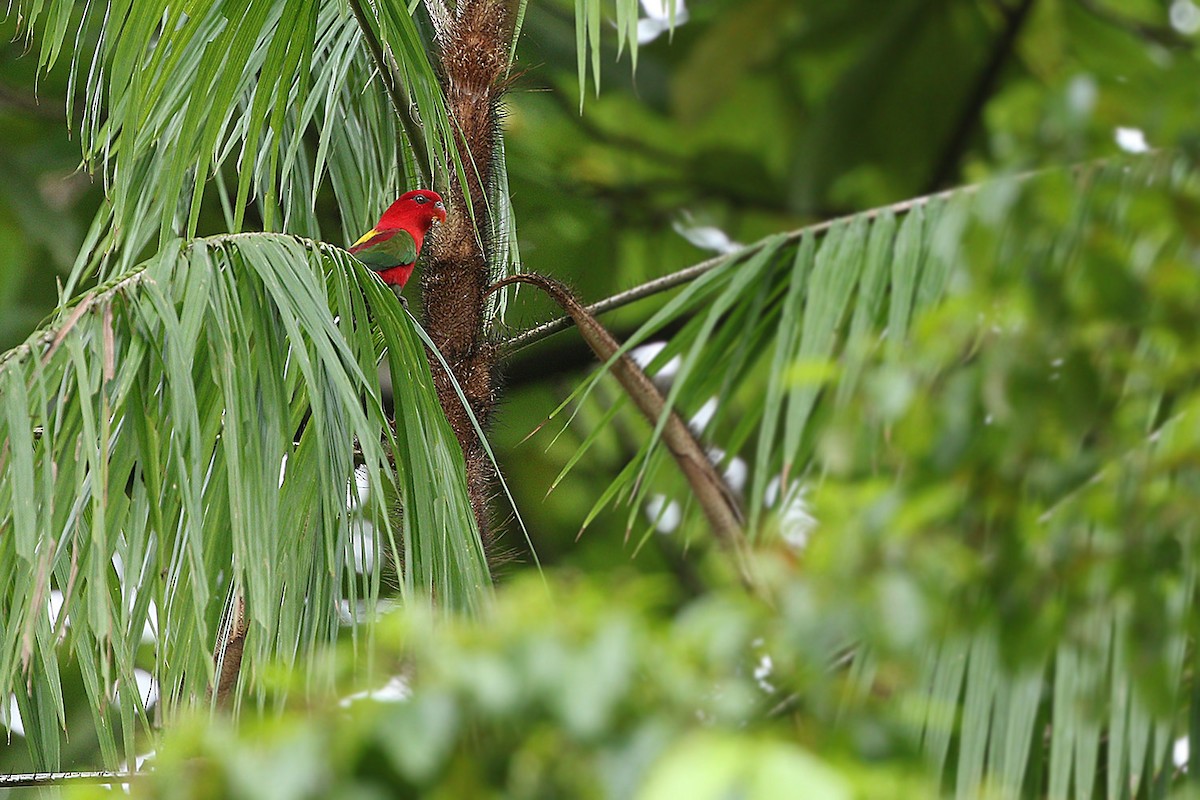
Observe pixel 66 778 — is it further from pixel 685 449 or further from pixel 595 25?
pixel 595 25

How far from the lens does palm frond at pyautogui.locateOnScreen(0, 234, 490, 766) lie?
5.09 ft

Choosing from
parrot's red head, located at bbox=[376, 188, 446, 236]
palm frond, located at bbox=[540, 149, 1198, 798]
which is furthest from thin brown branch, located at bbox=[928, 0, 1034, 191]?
palm frond, located at bbox=[540, 149, 1198, 798]

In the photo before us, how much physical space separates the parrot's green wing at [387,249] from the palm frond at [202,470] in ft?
4.73

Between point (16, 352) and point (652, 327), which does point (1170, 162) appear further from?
point (16, 352)

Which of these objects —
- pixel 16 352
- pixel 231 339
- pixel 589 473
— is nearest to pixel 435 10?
pixel 231 339

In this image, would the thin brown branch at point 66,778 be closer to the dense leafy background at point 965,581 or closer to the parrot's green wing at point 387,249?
the dense leafy background at point 965,581

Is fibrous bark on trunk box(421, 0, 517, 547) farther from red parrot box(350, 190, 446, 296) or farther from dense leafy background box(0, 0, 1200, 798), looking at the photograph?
red parrot box(350, 190, 446, 296)

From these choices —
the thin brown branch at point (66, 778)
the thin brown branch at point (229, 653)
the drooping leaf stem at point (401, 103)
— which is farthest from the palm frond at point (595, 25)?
the thin brown branch at point (66, 778)

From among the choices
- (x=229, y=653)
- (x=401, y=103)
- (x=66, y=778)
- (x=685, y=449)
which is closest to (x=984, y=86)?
(x=401, y=103)

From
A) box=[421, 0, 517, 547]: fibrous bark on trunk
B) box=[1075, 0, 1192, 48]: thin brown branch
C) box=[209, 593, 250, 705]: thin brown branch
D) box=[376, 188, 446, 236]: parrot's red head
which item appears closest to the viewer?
box=[209, 593, 250, 705]: thin brown branch

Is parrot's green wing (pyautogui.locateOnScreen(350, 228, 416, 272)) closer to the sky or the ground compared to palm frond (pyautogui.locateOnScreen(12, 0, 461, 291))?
closer to the ground

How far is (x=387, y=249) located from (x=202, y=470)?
1.90 meters

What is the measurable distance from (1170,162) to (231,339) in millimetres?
1071

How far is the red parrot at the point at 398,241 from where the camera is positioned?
3.44 meters
